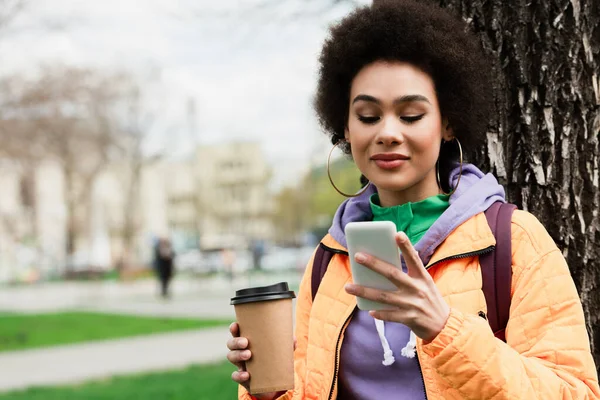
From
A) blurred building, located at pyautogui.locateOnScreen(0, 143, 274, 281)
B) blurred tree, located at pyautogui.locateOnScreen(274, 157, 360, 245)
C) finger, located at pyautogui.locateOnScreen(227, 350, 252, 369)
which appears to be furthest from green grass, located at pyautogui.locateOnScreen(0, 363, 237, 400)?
blurred tree, located at pyautogui.locateOnScreen(274, 157, 360, 245)

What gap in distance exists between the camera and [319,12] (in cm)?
962

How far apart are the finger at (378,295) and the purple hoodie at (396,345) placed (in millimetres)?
360

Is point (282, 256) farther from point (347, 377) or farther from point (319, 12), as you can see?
point (347, 377)

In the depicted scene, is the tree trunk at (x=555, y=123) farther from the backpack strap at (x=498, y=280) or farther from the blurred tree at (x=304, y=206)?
the blurred tree at (x=304, y=206)

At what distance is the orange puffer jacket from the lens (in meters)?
1.66

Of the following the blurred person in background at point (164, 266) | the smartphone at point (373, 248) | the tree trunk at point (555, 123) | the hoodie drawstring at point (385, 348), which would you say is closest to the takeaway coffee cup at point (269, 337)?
the hoodie drawstring at point (385, 348)

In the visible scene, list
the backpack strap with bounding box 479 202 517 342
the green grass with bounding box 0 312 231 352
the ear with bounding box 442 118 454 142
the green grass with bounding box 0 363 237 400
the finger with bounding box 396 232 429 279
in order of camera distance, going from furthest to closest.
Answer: the green grass with bounding box 0 312 231 352
the green grass with bounding box 0 363 237 400
the ear with bounding box 442 118 454 142
the backpack strap with bounding box 479 202 517 342
the finger with bounding box 396 232 429 279

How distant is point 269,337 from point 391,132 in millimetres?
627

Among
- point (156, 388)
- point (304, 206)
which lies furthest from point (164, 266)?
point (304, 206)

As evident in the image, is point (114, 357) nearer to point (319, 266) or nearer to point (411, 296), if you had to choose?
point (319, 266)

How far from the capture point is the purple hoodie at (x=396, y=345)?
1.95 metres

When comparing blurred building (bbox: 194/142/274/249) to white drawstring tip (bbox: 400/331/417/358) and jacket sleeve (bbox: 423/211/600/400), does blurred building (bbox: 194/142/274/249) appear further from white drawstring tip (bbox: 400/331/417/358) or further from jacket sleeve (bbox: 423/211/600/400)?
jacket sleeve (bbox: 423/211/600/400)

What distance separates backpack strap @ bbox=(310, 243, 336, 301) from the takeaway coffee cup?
8.7 inches

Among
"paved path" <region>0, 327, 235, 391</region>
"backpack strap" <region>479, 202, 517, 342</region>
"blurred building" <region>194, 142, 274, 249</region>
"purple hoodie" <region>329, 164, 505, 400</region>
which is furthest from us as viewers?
"blurred building" <region>194, 142, 274, 249</region>
